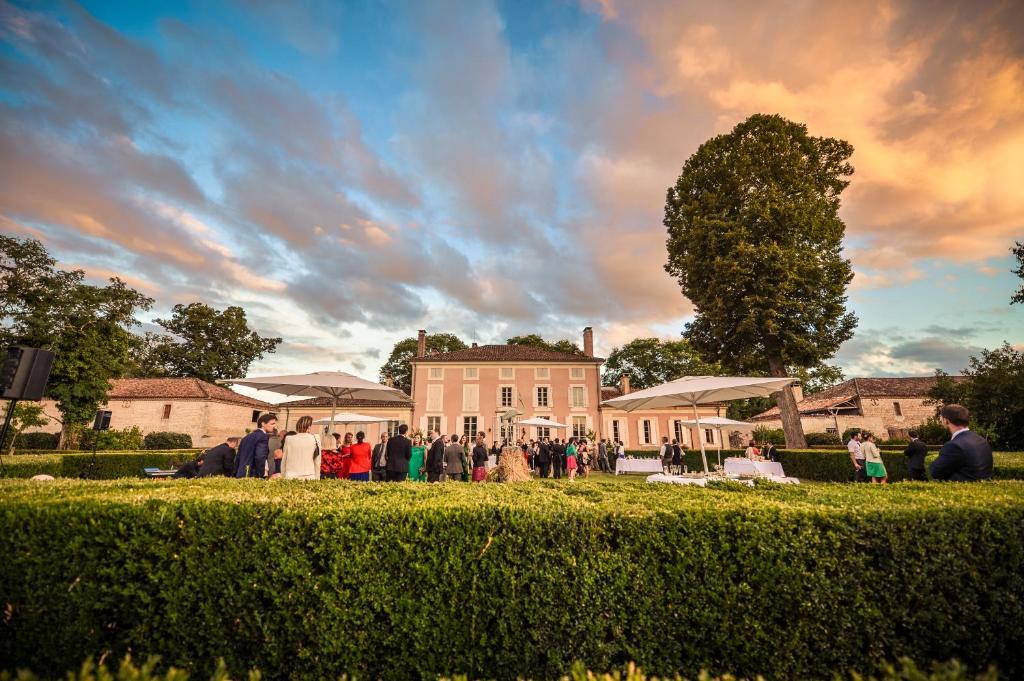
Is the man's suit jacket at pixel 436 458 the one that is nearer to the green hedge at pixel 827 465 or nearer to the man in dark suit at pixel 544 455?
the man in dark suit at pixel 544 455

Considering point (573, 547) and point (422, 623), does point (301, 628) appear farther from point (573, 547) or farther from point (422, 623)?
point (573, 547)

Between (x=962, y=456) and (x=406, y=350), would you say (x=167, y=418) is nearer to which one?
(x=406, y=350)

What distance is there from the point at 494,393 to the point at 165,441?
22.6 meters

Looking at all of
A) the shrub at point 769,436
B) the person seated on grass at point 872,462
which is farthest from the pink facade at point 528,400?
the person seated on grass at point 872,462

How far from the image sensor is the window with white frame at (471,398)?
33.0 meters

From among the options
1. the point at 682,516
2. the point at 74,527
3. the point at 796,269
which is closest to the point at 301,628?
the point at 74,527

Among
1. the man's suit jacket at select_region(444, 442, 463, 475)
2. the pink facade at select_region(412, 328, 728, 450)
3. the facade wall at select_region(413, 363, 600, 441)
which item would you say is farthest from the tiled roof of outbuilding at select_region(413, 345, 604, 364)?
the man's suit jacket at select_region(444, 442, 463, 475)

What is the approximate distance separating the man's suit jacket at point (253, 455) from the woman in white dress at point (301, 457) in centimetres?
92

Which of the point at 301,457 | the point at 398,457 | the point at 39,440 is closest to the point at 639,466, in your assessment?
the point at 398,457

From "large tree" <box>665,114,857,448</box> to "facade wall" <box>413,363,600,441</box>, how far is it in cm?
1382

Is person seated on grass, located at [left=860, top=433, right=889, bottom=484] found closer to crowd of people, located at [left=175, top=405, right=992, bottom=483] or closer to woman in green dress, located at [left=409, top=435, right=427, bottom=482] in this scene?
crowd of people, located at [left=175, top=405, right=992, bottom=483]

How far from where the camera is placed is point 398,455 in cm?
1029

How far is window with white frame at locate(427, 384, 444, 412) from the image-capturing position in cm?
3291

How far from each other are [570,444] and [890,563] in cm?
1462
